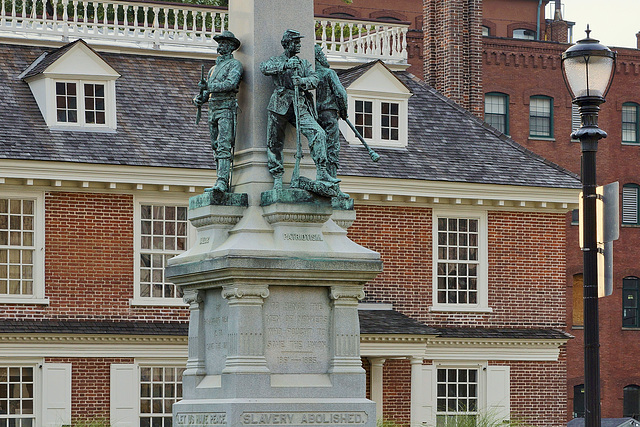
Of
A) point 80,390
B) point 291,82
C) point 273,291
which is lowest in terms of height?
point 80,390

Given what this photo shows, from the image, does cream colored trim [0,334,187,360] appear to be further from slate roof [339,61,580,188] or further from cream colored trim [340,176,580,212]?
slate roof [339,61,580,188]

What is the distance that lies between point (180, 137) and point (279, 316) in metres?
17.0

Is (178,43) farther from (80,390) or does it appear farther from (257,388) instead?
(257,388)

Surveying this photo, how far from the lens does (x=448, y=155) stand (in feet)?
109

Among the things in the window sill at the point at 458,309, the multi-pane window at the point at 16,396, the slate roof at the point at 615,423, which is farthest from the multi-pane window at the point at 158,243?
the slate roof at the point at 615,423

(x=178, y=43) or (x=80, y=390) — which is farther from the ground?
(x=178, y=43)

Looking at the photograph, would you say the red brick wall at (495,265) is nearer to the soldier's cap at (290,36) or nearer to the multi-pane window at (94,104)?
the multi-pane window at (94,104)

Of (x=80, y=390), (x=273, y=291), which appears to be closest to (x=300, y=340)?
(x=273, y=291)

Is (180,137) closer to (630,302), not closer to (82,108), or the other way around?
(82,108)

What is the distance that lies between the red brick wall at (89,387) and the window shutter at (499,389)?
845 cm

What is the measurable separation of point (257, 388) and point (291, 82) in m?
2.95

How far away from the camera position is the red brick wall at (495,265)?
32.2m

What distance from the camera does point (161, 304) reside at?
1180 inches

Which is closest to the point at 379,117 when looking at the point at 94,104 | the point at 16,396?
the point at 94,104
